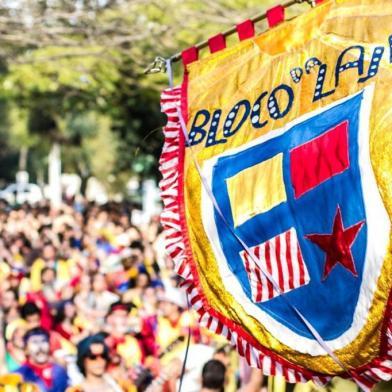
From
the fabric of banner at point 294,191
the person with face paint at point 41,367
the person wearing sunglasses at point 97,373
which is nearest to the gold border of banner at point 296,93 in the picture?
the fabric of banner at point 294,191

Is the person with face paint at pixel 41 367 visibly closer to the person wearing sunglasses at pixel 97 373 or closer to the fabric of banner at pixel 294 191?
the person wearing sunglasses at pixel 97 373

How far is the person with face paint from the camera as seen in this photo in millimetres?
7930

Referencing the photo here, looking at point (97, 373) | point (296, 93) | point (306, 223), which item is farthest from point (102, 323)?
point (306, 223)

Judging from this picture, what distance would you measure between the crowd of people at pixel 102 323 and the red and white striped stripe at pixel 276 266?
64cm

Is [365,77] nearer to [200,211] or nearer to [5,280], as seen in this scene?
[200,211]

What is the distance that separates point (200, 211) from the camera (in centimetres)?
452

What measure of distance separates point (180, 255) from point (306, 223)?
2.48 ft

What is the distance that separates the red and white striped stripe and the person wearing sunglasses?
3.29 metres

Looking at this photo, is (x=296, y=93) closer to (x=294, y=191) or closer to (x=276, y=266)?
(x=294, y=191)

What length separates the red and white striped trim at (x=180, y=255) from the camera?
4.20 metres

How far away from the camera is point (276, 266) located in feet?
13.6

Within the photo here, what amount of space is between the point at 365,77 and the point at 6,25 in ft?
33.7

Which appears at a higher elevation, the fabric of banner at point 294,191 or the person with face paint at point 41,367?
the fabric of banner at point 294,191

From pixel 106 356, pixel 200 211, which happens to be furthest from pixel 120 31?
pixel 200 211
